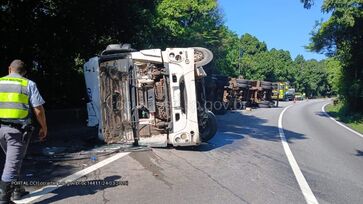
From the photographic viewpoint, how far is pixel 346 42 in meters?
24.9

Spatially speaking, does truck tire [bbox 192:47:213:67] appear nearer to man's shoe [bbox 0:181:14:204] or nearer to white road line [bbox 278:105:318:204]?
white road line [bbox 278:105:318:204]

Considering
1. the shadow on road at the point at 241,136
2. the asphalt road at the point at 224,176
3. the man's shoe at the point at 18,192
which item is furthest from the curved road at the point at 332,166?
the man's shoe at the point at 18,192

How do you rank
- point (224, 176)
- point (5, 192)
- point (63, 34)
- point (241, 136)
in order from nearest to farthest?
point (5, 192) → point (224, 176) → point (241, 136) → point (63, 34)

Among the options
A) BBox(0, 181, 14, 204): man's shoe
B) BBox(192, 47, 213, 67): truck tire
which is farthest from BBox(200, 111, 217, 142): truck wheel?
BBox(0, 181, 14, 204): man's shoe

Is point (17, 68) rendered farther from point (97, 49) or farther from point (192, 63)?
point (97, 49)

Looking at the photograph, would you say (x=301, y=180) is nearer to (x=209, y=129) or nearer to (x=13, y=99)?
(x=209, y=129)

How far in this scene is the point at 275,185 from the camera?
6.60 m

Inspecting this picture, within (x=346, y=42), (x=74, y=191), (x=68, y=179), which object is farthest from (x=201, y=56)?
(x=346, y=42)

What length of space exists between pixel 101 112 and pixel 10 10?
5700mm

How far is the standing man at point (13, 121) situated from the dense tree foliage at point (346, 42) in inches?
772

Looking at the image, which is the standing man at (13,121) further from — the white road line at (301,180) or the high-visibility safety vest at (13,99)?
the white road line at (301,180)

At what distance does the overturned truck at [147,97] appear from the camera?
896 cm

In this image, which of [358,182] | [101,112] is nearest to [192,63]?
[101,112]

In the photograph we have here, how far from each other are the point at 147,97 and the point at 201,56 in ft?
5.14
